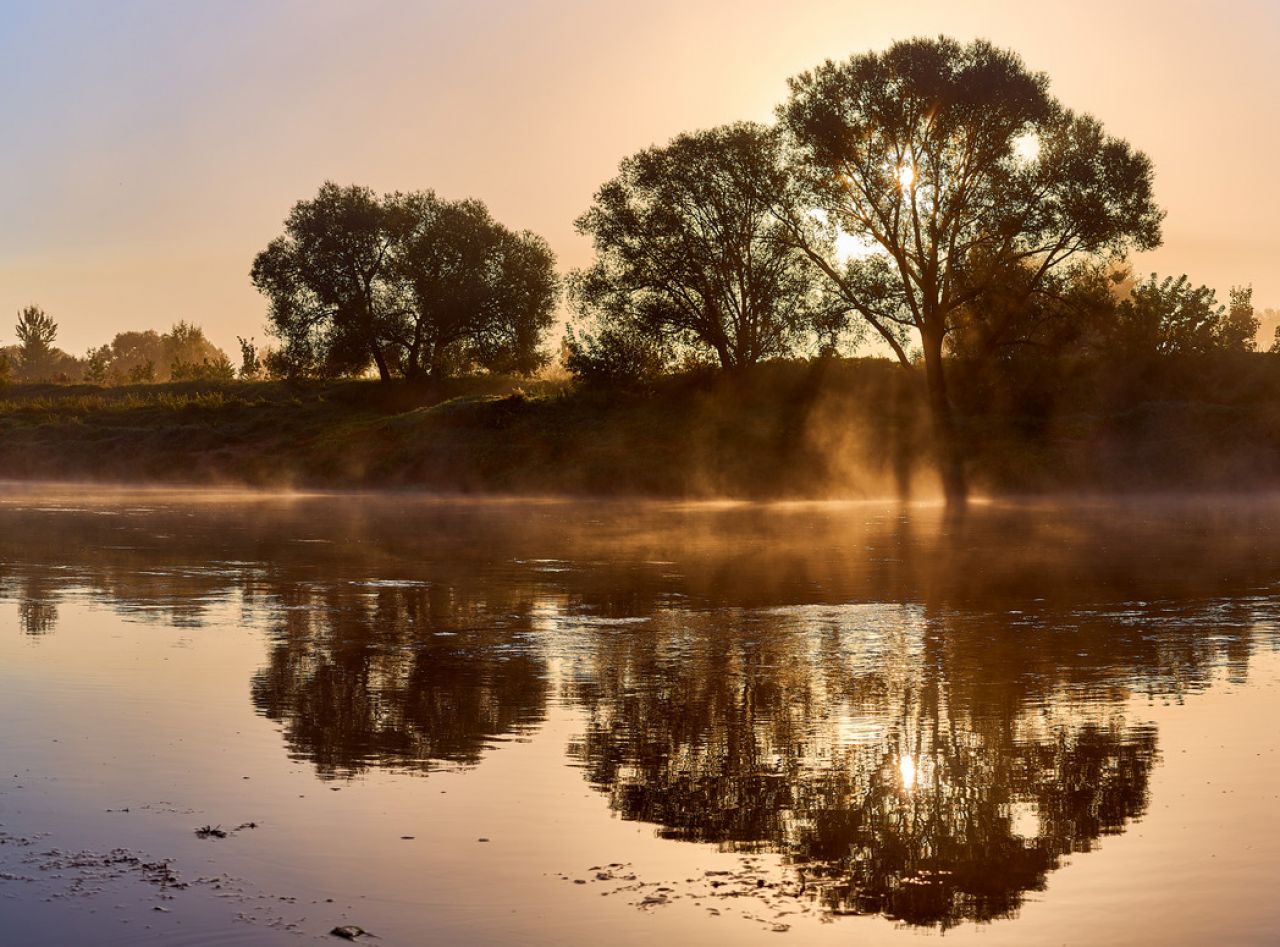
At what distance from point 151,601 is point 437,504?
30556mm

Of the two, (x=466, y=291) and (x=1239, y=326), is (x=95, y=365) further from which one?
(x=1239, y=326)

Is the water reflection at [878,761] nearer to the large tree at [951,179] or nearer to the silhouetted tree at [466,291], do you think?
the large tree at [951,179]

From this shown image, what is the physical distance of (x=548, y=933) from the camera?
736 centimetres

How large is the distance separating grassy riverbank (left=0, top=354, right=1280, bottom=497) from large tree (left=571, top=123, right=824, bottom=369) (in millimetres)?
2149

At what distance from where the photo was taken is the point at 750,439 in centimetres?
6125

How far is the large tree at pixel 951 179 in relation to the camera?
60.7 metres

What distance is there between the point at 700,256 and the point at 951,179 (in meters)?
12.1

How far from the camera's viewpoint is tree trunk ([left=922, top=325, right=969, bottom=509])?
189ft

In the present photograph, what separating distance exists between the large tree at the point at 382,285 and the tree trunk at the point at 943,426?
31.8 metres

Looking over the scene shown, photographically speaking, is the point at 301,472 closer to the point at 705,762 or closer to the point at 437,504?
the point at 437,504

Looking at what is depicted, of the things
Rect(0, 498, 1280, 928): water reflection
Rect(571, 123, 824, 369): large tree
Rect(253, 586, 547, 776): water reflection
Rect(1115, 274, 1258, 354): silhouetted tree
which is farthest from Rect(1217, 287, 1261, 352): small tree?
Rect(253, 586, 547, 776): water reflection

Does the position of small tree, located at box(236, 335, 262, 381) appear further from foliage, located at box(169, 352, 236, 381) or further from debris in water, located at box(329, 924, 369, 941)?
debris in water, located at box(329, 924, 369, 941)

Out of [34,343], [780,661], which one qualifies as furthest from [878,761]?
[34,343]

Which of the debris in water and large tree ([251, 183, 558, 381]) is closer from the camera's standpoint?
the debris in water
